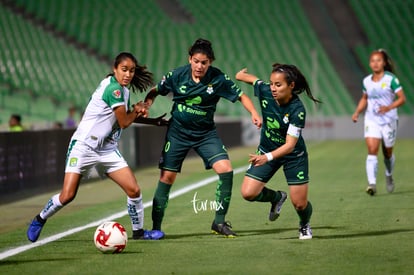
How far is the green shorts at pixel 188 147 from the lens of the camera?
34.2 ft

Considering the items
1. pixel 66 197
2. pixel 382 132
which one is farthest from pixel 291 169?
pixel 382 132

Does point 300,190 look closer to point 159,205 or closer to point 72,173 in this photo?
point 159,205

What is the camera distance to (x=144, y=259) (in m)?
8.51

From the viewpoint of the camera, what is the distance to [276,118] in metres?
9.93

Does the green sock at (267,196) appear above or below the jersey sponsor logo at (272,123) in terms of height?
below

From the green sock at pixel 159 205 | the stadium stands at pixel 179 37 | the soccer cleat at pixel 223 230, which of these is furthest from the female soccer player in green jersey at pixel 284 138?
the stadium stands at pixel 179 37

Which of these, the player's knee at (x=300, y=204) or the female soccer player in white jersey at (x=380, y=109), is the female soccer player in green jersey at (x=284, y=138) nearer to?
the player's knee at (x=300, y=204)

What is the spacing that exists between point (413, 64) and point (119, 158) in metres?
39.5

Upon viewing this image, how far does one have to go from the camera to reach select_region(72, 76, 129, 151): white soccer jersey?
31.4 ft

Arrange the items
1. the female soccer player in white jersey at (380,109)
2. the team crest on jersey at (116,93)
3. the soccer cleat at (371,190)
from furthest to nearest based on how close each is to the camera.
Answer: the female soccer player in white jersey at (380,109), the soccer cleat at (371,190), the team crest on jersey at (116,93)

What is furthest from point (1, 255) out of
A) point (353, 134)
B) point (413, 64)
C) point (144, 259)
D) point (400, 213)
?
point (413, 64)

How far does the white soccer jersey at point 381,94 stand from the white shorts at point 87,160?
690 cm

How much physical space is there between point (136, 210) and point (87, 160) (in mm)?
768

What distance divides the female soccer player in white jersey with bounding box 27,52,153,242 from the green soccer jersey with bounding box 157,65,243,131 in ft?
2.16
